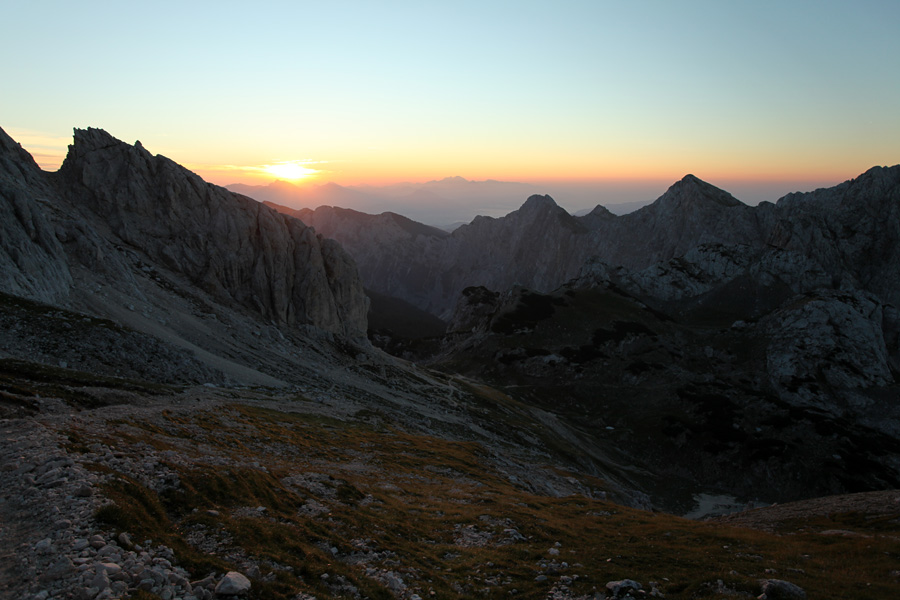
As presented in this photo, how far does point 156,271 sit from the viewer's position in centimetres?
7906

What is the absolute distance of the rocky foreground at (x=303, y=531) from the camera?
47.8ft

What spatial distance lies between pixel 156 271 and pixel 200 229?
1401cm

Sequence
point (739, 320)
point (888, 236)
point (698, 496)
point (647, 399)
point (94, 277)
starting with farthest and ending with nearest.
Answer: point (888, 236) < point (739, 320) < point (647, 399) < point (698, 496) < point (94, 277)

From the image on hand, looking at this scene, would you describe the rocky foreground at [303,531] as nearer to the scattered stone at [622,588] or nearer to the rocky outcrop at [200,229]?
the scattered stone at [622,588]

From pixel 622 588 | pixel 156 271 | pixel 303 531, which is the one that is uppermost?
pixel 156 271

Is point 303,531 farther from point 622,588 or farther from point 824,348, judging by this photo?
point 824,348

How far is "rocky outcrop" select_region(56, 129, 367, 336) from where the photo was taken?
8531 cm

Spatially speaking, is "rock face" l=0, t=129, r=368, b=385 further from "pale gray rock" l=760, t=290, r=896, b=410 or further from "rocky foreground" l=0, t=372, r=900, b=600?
"pale gray rock" l=760, t=290, r=896, b=410

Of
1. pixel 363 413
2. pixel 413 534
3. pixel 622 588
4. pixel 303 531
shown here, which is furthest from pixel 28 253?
pixel 622 588

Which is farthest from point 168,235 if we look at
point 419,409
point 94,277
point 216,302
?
point 419,409

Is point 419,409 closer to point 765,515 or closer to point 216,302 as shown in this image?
point 216,302

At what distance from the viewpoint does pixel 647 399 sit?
5032 inches

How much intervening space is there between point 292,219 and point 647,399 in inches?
3696

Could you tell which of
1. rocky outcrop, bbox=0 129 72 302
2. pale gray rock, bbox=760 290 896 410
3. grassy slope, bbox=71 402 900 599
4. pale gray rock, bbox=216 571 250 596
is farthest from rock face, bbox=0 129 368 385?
pale gray rock, bbox=760 290 896 410
